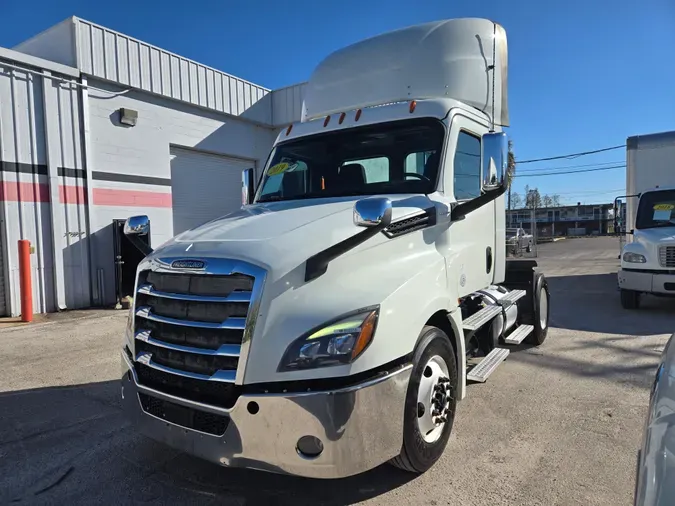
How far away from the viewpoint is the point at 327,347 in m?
2.34

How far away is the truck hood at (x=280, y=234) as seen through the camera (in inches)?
100

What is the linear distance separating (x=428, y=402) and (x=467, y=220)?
5.48 ft

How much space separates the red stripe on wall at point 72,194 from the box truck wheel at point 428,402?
30.5 ft

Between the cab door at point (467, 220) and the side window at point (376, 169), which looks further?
the side window at point (376, 169)

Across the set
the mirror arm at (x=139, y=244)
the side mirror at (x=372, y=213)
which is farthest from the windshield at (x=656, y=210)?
the mirror arm at (x=139, y=244)

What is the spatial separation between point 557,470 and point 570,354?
3154mm

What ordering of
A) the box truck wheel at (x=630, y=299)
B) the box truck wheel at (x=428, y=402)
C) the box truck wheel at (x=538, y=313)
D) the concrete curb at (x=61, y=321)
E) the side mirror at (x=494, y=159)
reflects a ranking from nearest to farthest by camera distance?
1. the box truck wheel at (x=428, y=402)
2. the side mirror at (x=494, y=159)
3. the box truck wheel at (x=538, y=313)
4. the concrete curb at (x=61, y=321)
5. the box truck wheel at (x=630, y=299)

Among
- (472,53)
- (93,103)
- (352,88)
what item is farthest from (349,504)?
(93,103)

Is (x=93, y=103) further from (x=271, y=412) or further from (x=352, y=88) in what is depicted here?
(x=271, y=412)

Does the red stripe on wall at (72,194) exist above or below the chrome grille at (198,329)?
above

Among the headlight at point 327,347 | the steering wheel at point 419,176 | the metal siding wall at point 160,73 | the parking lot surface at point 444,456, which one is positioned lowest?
the parking lot surface at point 444,456

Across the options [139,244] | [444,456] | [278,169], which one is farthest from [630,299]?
[139,244]

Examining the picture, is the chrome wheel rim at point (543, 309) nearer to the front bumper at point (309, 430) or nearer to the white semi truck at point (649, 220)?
the white semi truck at point (649, 220)

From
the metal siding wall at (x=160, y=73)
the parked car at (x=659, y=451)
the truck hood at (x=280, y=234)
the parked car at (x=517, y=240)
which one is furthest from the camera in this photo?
the parked car at (x=517, y=240)
